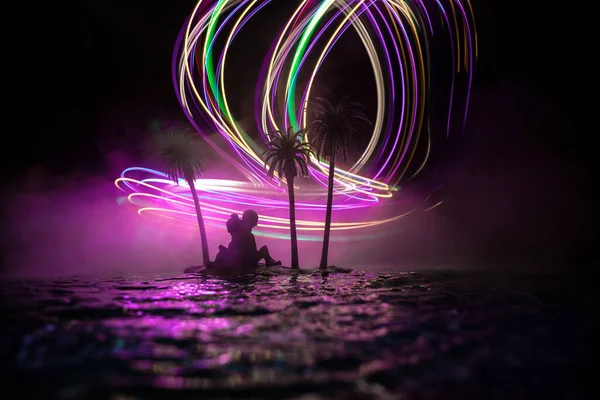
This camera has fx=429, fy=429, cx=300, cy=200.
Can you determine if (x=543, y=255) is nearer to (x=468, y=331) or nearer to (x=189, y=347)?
(x=468, y=331)

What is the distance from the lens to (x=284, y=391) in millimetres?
4477

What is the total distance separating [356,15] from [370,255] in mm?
22713

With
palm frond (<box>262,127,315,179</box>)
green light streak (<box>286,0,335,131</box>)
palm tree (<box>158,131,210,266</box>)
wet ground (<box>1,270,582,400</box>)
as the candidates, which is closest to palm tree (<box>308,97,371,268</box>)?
palm frond (<box>262,127,315,179</box>)

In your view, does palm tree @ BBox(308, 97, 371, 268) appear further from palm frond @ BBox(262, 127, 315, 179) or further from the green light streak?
the green light streak

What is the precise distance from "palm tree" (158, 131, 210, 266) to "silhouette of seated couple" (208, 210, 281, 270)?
8.12m

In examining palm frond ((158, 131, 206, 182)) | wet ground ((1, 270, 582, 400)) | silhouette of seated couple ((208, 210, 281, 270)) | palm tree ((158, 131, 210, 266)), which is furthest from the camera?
palm frond ((158, 131, 206, 182))

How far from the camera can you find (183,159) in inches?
1328

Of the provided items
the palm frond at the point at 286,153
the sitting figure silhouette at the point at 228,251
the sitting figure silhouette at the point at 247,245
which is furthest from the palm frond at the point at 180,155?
the sitting figure silhouette at the point at 247,245

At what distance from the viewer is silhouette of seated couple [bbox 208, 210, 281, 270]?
82.9 feet

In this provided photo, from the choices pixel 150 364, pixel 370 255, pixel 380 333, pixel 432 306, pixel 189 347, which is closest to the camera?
pixel 150 364

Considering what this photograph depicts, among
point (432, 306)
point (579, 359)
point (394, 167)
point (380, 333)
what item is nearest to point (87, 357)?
point (380, 333)

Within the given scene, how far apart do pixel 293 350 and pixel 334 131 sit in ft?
88.1

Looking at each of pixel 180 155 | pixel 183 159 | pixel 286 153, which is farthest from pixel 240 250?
pixel 180 155

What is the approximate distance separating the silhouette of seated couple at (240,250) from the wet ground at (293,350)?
14.5 m
